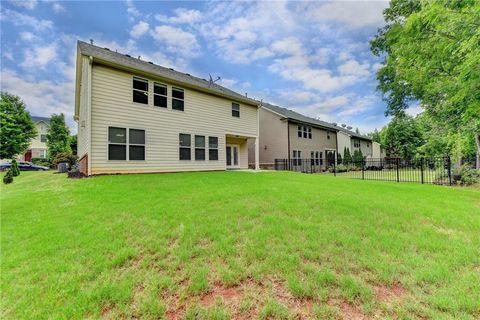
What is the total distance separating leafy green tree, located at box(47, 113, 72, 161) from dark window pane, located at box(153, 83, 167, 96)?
28.3 metres

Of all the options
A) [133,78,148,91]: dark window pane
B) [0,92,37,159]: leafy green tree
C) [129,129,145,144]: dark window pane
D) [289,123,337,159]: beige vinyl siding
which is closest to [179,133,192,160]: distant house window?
[129,129,145,144]: dark window pane

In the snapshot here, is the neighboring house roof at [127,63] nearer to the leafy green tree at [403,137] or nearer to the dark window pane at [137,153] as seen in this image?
the dark window pane at [137,153]

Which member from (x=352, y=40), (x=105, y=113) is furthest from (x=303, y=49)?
(x=105, y=113)

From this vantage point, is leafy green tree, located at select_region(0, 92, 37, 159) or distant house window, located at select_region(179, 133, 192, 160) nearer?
distant house window, located at select_region(179, 133, 192, 160)

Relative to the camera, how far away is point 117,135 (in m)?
10.6

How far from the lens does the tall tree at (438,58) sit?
6434 mm

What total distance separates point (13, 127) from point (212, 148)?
90.0ft

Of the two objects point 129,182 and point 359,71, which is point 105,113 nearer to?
point 129,182

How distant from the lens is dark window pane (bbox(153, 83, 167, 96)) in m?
12.1

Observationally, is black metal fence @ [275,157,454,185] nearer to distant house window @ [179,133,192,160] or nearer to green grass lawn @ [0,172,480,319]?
distant house window @ [179,133,192,160]

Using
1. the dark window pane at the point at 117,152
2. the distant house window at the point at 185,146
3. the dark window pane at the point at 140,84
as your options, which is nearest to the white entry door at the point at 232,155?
the distant house window at the point at 185,146

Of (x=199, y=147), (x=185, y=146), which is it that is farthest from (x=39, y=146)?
(x=199, y=147)

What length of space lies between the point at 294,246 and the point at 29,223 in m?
5.41

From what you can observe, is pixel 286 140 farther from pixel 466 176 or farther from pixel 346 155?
pixel 466 176
